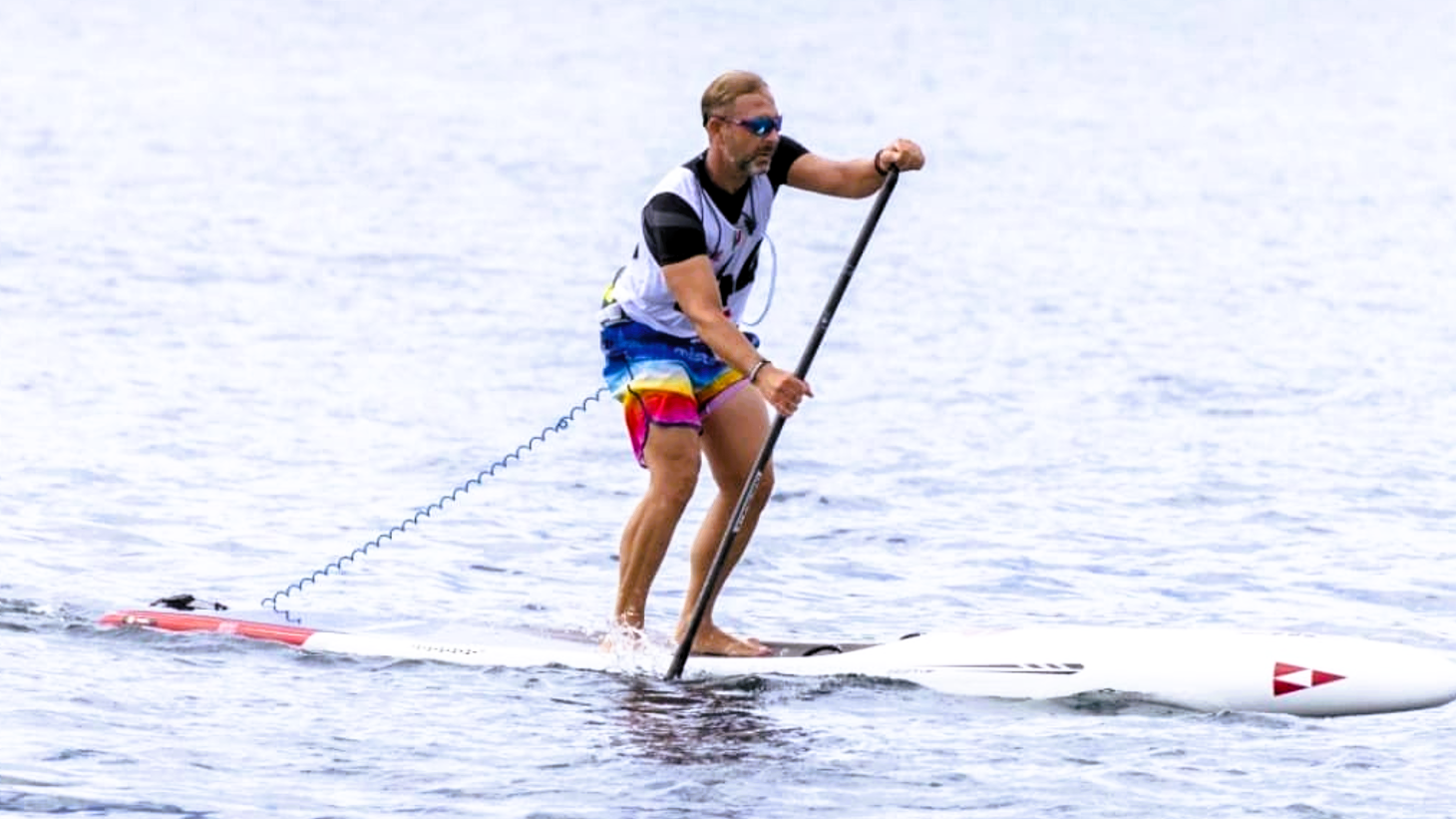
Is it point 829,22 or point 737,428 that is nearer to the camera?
point 737,428

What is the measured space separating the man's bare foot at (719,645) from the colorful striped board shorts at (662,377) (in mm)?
721

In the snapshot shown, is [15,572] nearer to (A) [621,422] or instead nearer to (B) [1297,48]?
(A) [621,422]

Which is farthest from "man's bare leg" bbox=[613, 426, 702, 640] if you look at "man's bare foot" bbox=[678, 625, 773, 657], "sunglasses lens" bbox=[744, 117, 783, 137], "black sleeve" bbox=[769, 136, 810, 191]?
"sunglasses lens" bbox=[744, 117, 783, 137]

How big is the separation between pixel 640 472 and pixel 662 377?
21.0ft

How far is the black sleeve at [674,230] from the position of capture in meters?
10.3

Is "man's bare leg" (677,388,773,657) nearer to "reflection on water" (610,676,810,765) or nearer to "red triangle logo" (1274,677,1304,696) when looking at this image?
"reflection on water" (610,676,810,765)

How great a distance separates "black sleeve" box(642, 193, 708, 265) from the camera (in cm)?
1034

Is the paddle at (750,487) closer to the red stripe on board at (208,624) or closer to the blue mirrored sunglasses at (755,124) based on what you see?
the blue mirrored sunglasses at (755,124)

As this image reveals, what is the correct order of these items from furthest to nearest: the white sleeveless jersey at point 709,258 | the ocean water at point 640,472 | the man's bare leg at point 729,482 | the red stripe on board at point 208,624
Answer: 1. the red stripe on board at point 208,624
2. the man's bare leg at point 729,482
3. the white sleeveless jersey at point 709,258
4. the ocean water at point 640,472

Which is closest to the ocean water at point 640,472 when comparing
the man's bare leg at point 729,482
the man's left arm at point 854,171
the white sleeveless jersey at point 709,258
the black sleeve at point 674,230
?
the man's bare leg at point 729,482

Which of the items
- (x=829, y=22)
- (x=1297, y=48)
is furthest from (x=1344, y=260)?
(x=829, y=22)

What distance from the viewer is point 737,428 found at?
1091 cm

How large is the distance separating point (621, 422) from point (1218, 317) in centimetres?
819

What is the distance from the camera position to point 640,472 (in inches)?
674
